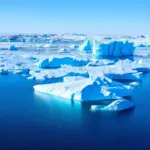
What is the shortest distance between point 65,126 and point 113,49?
11.2 metres

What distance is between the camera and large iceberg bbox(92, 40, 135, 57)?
16.4 meters

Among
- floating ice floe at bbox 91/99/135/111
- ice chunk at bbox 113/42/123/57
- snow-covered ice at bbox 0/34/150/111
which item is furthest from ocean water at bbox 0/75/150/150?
ice chunk at bbox 113/42/123/57

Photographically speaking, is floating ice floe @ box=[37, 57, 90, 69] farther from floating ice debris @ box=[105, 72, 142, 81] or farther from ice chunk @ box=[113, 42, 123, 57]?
ice chunk @ box=[113, 42, 123, 57]

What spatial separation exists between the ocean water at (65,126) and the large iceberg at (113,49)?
26.6ft

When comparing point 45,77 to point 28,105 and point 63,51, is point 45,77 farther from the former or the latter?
point 63,51

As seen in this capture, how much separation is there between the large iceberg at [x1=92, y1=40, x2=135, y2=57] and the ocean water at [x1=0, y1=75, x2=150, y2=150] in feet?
26.6

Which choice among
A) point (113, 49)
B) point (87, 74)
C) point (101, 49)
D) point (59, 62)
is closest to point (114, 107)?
point (87, 74)

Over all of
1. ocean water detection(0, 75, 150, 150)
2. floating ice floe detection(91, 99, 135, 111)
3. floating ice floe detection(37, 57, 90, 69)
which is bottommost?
ocean water detection(0, 75, 150, 150)

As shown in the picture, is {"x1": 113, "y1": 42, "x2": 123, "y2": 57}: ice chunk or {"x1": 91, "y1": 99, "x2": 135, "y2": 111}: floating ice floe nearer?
{"x1": 91, "y1": 99, "x2": 135, "y2": 111}: floating ice floe

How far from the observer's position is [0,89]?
9.38m

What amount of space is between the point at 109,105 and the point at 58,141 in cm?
205

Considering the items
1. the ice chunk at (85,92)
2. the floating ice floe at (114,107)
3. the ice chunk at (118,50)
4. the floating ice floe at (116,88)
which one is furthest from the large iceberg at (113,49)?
the floating ice floe at (114,107)

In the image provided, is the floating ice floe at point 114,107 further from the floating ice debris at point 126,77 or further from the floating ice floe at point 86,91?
the floating ice debris at point 126,77

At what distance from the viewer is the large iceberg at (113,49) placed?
645 inches
